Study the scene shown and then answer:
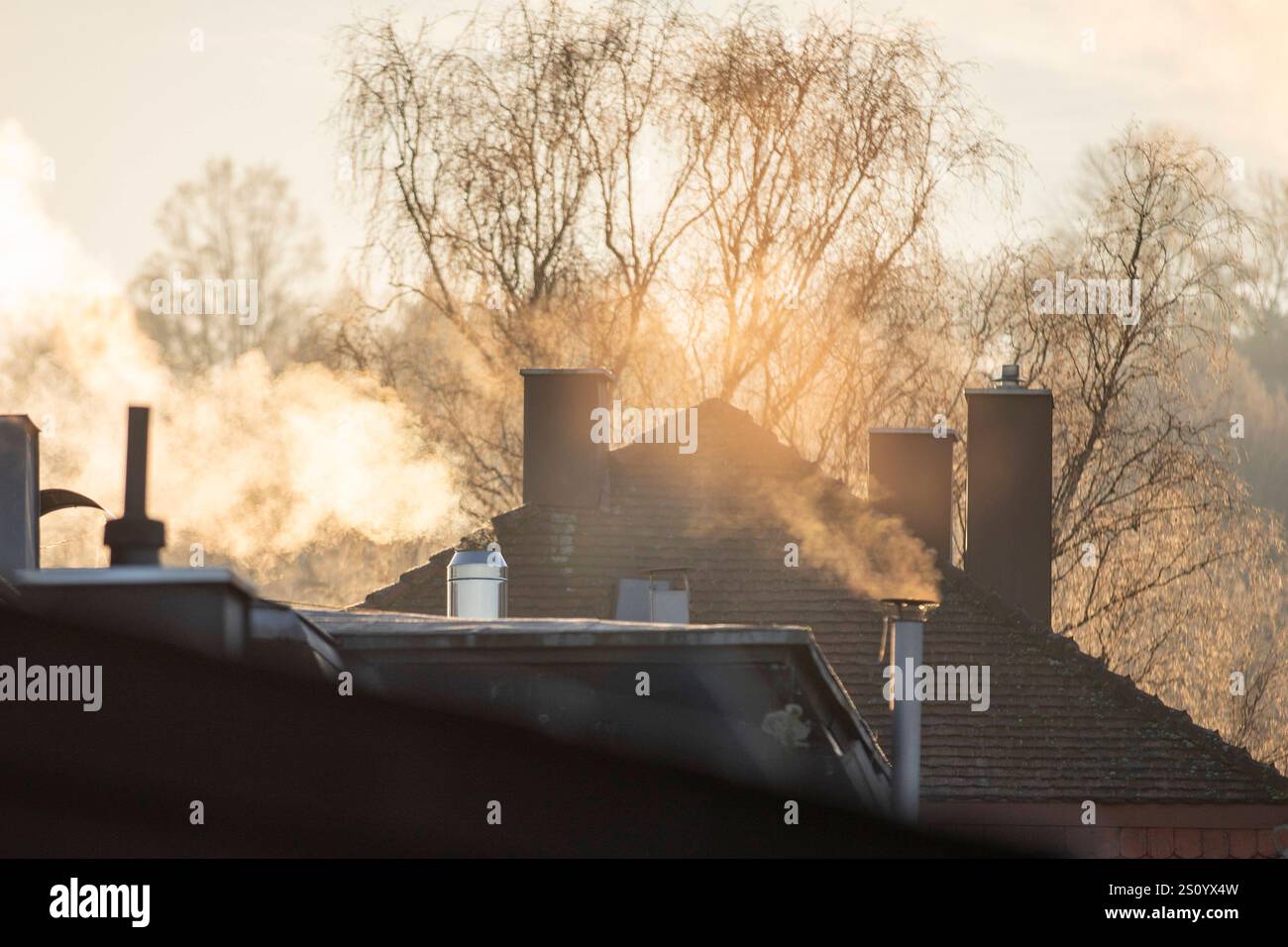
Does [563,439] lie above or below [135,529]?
above

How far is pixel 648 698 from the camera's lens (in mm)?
12312

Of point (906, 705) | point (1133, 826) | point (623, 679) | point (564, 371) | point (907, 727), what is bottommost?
point (1133, 826)

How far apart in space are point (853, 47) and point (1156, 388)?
636 centimetres

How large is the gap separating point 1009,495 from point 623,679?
1432 cm

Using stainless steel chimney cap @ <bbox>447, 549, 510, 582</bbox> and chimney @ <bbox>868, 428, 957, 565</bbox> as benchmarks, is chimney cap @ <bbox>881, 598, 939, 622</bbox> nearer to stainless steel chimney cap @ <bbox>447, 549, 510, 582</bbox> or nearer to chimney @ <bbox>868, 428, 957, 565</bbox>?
stainless steel chimney cap @ <bbox>447, 549, 510, 582</bbox>

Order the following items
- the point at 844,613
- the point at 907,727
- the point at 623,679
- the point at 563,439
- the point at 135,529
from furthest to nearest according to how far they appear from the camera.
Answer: the point at 563,439 < the point at 844,613 < the point at 907,727 < the point at 623,679 < the point at 135,529

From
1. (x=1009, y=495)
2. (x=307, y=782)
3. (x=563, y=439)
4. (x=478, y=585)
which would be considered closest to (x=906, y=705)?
(x=478, y=585)

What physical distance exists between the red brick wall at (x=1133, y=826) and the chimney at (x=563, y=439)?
5684mm

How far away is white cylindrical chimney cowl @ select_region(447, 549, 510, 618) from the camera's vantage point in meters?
20.1

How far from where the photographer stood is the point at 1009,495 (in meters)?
25.9

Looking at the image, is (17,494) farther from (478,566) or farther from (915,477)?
(915,477)

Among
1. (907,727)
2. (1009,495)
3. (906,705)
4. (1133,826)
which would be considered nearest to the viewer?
(907,727)
